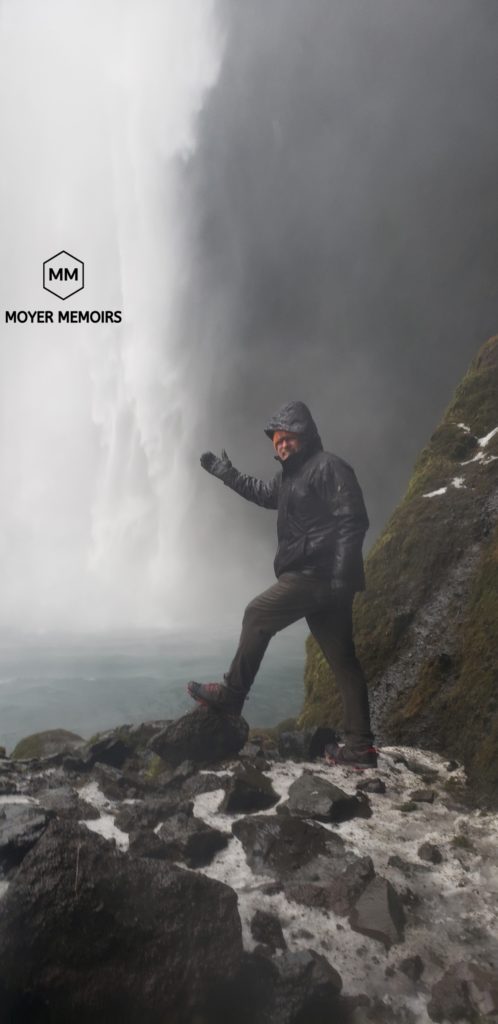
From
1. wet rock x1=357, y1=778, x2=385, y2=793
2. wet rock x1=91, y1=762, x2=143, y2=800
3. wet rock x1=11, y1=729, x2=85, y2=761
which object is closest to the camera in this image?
wet rock x1=91, y1=762, x2=143, y2=800

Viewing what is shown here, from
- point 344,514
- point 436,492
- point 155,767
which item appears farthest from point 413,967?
point 436,492

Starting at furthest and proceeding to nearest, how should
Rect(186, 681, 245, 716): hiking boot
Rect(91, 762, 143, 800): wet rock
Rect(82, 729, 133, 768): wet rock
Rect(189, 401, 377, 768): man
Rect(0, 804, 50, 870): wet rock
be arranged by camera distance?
Rect(82, 729, 133, 768): wet rock, Rect(186, 681, 245, 716): hiking boot, Rect(189, 401, 377, 768): man, Rect(91, 762, 143, 800): wet rock, Rect(0, 804, 50, 870): wet rock

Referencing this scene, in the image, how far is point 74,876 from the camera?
302 cm

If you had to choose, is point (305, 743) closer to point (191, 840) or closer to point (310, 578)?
point (310, 578)

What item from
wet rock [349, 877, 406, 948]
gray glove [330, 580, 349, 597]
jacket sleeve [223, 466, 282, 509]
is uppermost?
jacket sleeve [223, 466, 282, 509]

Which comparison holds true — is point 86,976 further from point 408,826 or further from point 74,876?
point 408,826

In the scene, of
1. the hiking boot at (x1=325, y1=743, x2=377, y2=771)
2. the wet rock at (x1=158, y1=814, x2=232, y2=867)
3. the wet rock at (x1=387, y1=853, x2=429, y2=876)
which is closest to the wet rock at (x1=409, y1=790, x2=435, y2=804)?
the hiking boot at (x1=325, y1=743, x2=377, y2=771)

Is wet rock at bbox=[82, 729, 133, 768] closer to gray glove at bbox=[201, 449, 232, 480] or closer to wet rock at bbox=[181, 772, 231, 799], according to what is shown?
wet rock at bbox=[181, 772, 231, 799]

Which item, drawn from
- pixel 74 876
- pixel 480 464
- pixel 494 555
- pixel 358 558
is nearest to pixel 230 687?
pixel 358 558

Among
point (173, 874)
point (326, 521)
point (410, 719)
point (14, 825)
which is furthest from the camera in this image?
point (410, 719)

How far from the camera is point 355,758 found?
22.5 ft

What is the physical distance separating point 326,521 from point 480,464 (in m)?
5.36

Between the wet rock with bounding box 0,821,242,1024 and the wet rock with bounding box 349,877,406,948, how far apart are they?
3.39ft

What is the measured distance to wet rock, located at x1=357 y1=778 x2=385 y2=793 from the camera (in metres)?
6.12
